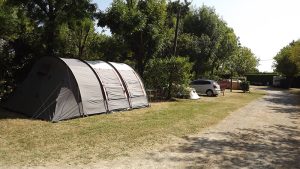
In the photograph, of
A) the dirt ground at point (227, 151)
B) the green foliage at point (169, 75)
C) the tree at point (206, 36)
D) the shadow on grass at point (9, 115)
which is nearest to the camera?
the dirt ground at point (227, 151)

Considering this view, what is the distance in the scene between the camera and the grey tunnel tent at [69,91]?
44.4 ft

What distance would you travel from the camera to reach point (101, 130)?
11.7 metres

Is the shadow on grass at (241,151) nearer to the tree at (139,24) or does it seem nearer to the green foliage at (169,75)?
the green foliage at (169,75)

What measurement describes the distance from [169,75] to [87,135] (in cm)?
1374

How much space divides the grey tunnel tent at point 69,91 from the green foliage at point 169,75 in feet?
22.7

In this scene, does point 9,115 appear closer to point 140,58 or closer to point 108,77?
point 108,77

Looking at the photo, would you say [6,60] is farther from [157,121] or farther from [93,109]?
[157,121]

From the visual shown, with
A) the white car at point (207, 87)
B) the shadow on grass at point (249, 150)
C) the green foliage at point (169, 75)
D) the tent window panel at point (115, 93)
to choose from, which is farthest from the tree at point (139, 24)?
the shadow on grass at point (249, 150)

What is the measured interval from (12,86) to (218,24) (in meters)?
28.0

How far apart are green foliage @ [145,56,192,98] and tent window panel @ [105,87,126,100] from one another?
7.40 meters

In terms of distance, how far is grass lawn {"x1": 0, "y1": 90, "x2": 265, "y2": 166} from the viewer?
333 inches

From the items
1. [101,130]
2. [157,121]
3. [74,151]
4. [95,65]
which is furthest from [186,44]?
[74,151]

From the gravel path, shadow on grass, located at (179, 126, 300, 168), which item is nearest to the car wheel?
the gravel path

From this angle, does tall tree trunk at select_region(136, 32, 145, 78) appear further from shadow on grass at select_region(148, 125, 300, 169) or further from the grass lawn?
shadow on grass at select_region(148, 125, 300, 169)
